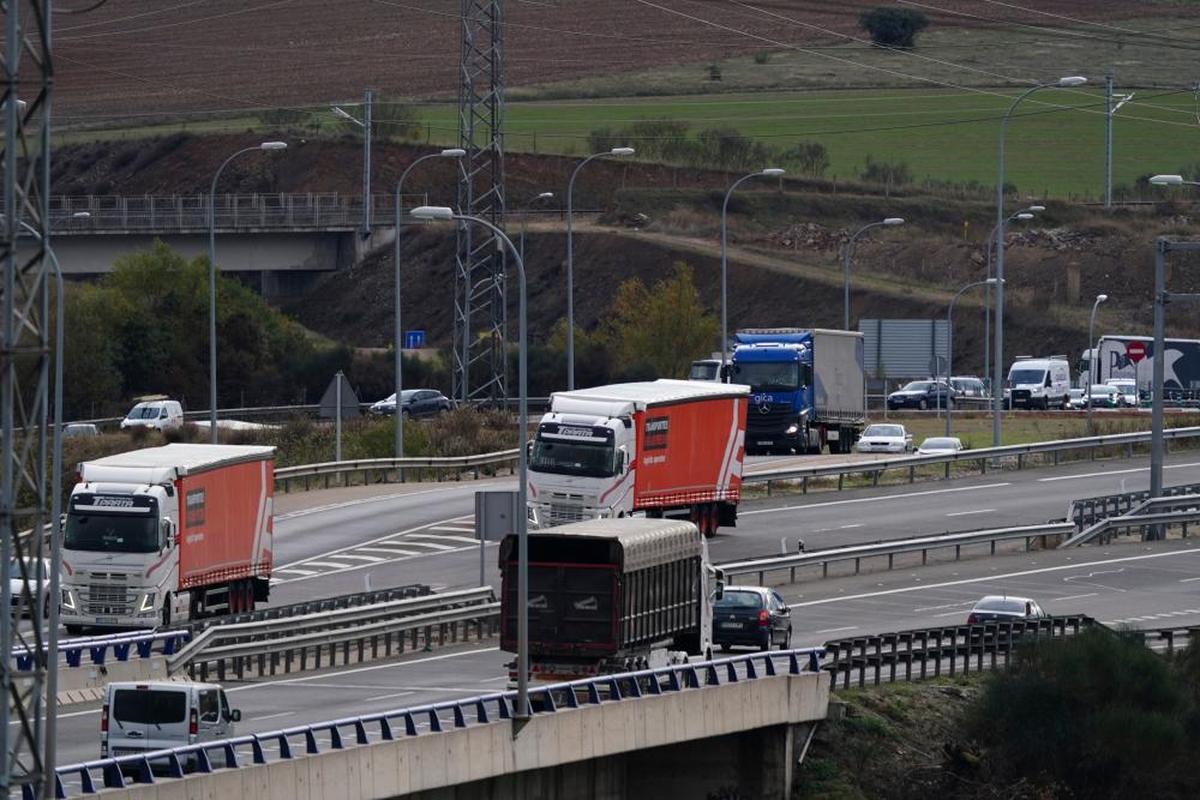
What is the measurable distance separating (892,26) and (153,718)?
151 metres

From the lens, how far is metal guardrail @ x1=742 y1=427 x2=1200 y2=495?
209ft

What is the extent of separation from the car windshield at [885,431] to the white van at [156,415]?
2420 cm

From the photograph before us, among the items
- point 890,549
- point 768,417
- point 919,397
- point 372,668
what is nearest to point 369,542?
point 890,549

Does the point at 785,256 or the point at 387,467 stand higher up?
the point at 785,256

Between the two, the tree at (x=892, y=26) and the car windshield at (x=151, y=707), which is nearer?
the car windshield at (x=151, y=707)

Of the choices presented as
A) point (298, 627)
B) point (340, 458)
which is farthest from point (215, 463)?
point (340, 458)

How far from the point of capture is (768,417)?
232 ft

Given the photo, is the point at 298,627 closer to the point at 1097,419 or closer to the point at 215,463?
the point at 215,463

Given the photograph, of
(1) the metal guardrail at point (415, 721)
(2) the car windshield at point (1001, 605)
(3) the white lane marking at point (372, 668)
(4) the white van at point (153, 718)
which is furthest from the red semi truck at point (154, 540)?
(2) the car windshield at point (1001, 605)

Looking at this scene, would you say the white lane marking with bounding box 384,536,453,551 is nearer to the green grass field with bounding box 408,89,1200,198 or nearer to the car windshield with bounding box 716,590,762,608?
the car windshield with bounding box 716,590,762,608

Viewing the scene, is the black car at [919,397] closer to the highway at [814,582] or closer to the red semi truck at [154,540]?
the highway at [814,582]

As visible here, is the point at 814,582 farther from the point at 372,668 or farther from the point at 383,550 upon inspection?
the point at 372,668

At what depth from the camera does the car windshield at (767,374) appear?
6869 cm

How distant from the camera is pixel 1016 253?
12781 centimetres
